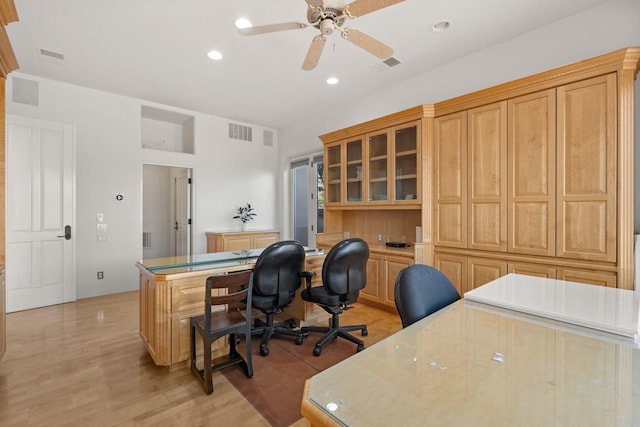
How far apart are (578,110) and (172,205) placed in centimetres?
698

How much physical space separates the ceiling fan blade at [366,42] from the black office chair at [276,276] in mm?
1658

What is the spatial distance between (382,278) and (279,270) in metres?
1.69

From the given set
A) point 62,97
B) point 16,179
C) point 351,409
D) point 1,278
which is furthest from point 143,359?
point 62,97

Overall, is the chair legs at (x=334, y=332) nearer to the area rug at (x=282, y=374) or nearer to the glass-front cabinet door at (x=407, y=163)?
the area rug at (x=282, y=374)

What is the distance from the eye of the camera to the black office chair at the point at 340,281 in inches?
101

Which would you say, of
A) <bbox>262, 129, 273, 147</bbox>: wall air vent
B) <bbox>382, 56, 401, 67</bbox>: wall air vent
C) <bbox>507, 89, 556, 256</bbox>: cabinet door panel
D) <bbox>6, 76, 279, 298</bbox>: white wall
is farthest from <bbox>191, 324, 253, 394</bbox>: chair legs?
<bbox>262, 129, 273, 147</bbox>: wall air vent

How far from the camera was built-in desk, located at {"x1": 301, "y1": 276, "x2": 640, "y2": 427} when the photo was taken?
2.18 feet

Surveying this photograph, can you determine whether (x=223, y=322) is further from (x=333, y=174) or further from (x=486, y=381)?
(x=333, y=174)

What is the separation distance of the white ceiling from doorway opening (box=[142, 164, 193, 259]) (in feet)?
7.79

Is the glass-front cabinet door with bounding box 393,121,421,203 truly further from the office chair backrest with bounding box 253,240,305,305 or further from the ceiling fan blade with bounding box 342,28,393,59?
the office chair backrest with bounding box 253,240,305,305

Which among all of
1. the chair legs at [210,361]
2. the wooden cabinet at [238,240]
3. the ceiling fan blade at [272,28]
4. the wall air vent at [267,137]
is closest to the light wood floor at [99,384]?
the chair legs at [210,361]

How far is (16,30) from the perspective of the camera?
2971 mm

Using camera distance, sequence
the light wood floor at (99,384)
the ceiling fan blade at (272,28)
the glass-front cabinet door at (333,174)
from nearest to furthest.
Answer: the light wood floor at (99,384) → the ceiling fan blade at (272,28) → the glass-front cabinet door at (333,174)

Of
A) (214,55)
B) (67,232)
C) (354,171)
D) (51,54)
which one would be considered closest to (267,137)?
(354,171)
